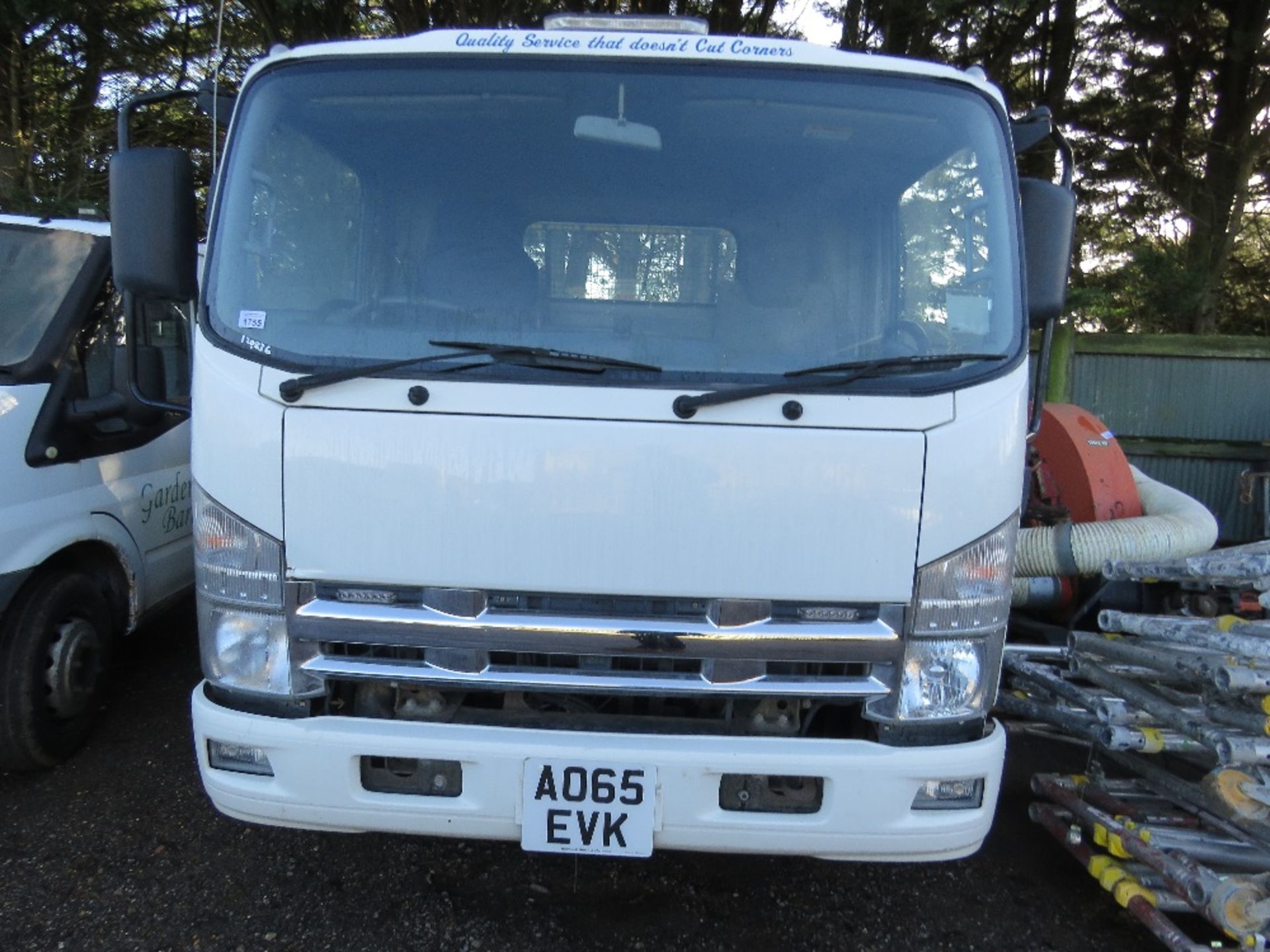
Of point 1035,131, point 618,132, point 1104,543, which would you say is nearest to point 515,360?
point 618,132

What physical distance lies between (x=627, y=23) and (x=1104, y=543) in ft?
10.1

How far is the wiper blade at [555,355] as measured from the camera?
2.28m

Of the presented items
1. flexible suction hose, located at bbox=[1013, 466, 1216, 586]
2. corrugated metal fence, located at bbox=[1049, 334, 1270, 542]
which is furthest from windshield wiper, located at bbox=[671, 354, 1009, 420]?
corrugated metal fence, located at bbox=[1049, 334, 1270, 542]

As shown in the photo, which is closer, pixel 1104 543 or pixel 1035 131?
pixel 1035 131

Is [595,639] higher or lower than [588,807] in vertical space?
higher

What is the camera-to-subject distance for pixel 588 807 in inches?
88.0

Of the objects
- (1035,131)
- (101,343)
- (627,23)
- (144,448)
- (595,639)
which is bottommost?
(595,639)

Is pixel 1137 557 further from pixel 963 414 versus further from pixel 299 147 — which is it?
pixel 299 147

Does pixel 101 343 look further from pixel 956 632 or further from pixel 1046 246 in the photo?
pixel 1046 246

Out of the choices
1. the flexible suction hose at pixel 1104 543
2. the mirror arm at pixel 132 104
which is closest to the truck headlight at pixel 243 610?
the mirror arm at pixel 132 104

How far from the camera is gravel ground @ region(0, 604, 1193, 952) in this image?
2.65 metres

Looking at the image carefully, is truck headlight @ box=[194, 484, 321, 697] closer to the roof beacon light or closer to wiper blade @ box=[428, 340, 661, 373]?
wiper blade @ box=[428, 340, 661, 373]

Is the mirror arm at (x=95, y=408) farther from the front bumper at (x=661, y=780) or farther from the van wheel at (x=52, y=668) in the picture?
the front bumper at (x=661, y=780)

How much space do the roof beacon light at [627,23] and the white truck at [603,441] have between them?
0.40ft
